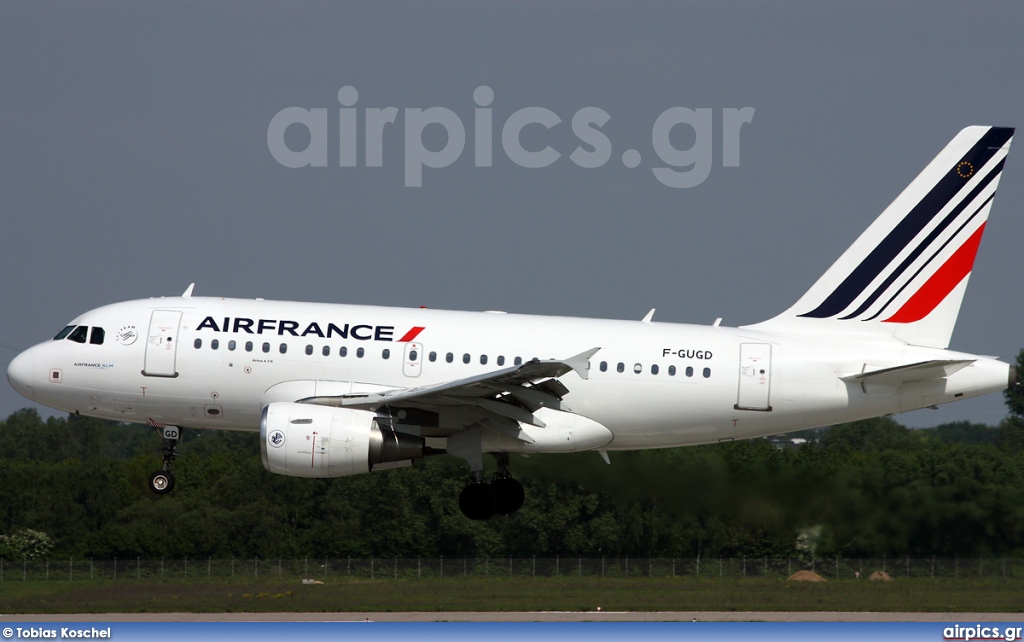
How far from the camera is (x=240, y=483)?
53.3 meters

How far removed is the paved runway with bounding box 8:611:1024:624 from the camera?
32.1 meters

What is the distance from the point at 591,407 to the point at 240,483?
29.0 meters

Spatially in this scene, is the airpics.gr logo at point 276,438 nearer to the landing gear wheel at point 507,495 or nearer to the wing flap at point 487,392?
the wing flap at point 487,392

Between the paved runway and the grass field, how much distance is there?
2.73 feet

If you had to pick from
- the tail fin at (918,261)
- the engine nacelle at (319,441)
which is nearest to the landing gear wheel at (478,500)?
the engine nacelle at (319,441)

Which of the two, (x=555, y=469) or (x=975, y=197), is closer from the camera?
(x=975, y=197)

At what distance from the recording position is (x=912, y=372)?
27203 millimetres

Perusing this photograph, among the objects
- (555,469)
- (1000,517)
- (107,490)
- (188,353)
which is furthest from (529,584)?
(107,490)

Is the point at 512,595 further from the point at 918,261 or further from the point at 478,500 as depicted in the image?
the point at 918,261

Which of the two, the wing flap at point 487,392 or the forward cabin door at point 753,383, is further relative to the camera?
the forward cabin door at point 753,383

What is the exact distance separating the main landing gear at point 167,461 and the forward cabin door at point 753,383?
11.7 meters

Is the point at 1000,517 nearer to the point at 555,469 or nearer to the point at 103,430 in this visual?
the point at 555,469

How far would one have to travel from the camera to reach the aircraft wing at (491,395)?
25422 mm

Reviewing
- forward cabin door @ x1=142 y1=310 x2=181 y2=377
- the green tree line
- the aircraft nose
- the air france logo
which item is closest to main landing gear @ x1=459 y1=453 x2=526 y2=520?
the green tree line
